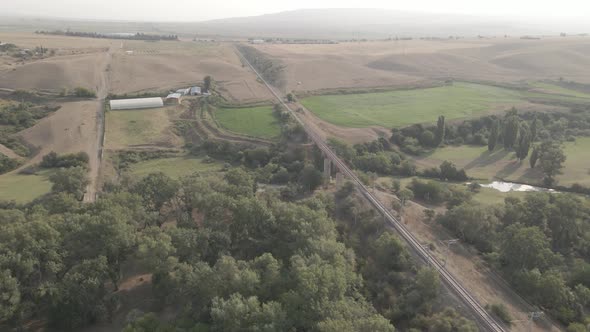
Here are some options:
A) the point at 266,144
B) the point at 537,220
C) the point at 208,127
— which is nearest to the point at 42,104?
the point at 208,127

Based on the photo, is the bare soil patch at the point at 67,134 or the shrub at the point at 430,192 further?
the bare soil patch at the point at 67,134

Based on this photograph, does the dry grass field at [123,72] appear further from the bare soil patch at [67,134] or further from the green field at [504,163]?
the green field at [504,163]

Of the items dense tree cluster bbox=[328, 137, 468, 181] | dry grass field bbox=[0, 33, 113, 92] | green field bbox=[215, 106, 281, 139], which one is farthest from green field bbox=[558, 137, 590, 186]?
dry grass field bbox=[0, 33, 113, 92]

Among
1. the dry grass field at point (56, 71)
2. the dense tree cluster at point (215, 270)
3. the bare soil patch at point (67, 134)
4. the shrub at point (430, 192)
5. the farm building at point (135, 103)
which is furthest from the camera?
the dry grass field at point (56, 71)

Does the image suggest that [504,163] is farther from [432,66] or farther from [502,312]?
[432,66]

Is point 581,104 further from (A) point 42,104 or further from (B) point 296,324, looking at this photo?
(A) point 42,104

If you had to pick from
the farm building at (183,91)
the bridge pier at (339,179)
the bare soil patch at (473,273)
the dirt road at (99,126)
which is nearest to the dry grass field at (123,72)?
the dirt road at (99,126)

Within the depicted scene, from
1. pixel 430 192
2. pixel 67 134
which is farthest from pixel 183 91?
pixel 430 192
